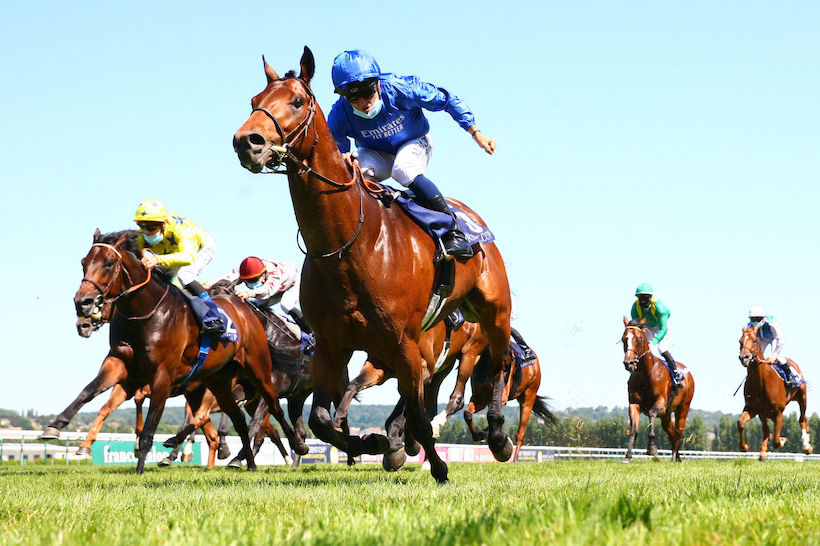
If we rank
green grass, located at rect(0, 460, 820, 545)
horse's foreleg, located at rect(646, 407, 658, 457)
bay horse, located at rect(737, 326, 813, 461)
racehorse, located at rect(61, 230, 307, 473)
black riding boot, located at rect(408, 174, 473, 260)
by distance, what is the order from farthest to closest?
bay horse, located at rect(737, 326, 813, 461) < horse's foreleg, located at rect(646, 407, 658, 457) < racehorse, located at rect(61, 230, 307, 473) < black riding boot, located at rect(408, 174, 473, 260) < green grass, located at rect(0, 460, 820, 545)

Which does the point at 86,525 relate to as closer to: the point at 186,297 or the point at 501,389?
the point at 501,389

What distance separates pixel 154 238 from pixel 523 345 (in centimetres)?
765

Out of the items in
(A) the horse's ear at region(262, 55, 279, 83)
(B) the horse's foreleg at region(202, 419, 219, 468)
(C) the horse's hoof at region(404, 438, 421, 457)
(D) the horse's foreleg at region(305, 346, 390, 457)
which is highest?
(A) the horse's ear at region(262, 55, 279, 83)

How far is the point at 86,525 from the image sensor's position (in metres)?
3.60

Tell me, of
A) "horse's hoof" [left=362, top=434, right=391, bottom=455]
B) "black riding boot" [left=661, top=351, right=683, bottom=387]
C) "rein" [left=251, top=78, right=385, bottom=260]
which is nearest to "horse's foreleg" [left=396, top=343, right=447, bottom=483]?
"horse's hoof" [left=362, top=434, right=391, bottom=455]

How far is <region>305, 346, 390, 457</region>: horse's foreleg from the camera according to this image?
5.67 meters

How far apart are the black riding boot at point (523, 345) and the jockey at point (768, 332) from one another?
541 cm

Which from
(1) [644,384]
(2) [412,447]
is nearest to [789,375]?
(1) [644,384]

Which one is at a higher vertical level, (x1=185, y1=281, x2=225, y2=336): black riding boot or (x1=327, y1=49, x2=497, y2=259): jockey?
(x1=327, y1=49, x2=497, y2=259): jockey

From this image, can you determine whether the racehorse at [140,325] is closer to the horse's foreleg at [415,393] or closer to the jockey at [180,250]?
the jockey at [180,250]

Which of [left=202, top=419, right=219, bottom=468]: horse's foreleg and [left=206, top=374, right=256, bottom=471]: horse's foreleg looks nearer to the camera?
[left=206, top=374, right=256, bottom=471]: horse's foreleg

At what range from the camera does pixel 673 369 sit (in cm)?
1759

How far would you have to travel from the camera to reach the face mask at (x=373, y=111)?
20.1 feet

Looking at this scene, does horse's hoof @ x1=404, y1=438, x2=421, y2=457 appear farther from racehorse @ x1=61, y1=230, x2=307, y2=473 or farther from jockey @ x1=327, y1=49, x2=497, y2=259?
racehorse @ x1=61, y1=230, x2=307, y2=473
